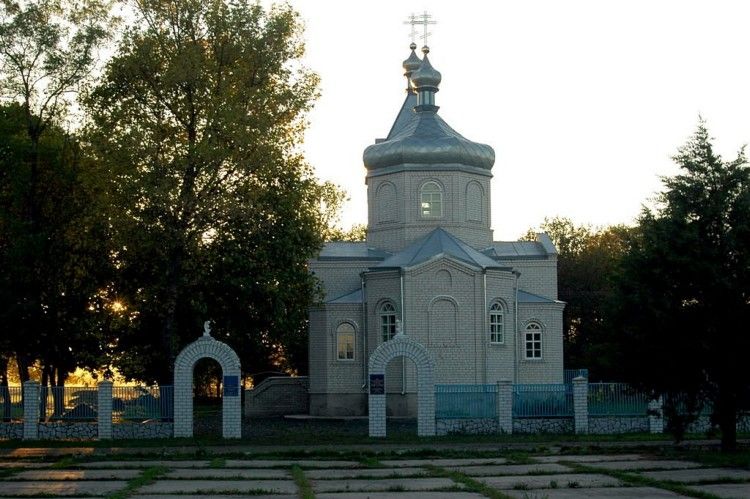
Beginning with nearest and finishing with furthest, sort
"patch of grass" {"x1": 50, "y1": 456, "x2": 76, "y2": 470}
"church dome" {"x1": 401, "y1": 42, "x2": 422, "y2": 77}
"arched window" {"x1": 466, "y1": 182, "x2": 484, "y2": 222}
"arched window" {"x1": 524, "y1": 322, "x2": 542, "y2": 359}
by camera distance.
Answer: "patch of grass" {"x1": 50, "y1": 456, "x2": 76, "y2": 470} < "arched window" {"x1": 524, "y1": 322, "x2": 542, "y2": 359} < "arched window" {"x1": 466, "y1": 182, "x2": 484, "y2": 222} < "church dome" {"x1": 401, "y1": 42, "x2": 422, "y2": 77}

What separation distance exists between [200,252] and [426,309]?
818 cm

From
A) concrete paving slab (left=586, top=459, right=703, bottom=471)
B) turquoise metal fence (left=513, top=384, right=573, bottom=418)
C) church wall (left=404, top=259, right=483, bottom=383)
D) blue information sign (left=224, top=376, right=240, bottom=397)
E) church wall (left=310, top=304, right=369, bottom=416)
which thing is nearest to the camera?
concrete paving slab (left=586, top=459, right=703, bottom=471)

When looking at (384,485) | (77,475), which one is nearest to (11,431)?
(77,475)

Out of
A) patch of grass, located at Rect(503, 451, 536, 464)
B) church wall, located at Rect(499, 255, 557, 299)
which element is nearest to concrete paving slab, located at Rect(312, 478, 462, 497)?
patch of grass, located at Rect(503, 451, 536, 464)

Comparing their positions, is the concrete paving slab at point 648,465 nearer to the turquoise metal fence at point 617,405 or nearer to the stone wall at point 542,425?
the stone wall at point 542,425

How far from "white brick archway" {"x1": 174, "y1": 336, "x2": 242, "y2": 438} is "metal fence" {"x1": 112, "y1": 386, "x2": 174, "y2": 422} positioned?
15.8 inches

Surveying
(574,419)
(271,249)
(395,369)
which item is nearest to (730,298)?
(574,419)

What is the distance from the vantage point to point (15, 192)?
104 feet

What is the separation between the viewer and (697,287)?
21.4 m

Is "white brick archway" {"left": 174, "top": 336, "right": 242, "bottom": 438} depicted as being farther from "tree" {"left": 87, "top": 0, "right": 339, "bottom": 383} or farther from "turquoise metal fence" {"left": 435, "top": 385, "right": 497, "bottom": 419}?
"turquoise metal fence" {"left": 435, "top": 385, "right": 497, "bottom": 419}

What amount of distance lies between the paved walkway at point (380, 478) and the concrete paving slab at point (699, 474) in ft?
0.05

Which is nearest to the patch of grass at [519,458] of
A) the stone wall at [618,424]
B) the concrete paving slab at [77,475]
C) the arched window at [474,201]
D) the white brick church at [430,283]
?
the stone wall at [618,424]

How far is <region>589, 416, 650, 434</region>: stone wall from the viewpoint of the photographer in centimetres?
2778

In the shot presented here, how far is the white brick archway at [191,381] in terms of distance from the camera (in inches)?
1051
